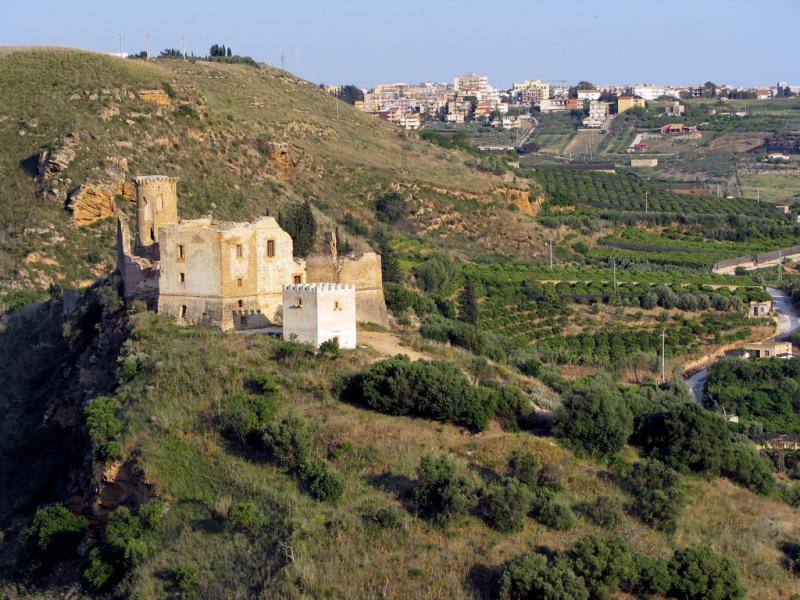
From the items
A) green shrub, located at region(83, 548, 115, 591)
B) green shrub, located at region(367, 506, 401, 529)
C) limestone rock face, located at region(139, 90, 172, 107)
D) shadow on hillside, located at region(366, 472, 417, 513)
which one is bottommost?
green shrub, located at region(83, 548, 115, 591)

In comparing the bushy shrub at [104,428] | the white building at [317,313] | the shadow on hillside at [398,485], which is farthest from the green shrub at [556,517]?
the bushy shrub at [104,428]

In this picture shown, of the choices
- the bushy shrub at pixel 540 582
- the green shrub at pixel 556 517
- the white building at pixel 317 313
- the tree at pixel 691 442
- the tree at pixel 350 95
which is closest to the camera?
the bushy shrub at pixel 540 582

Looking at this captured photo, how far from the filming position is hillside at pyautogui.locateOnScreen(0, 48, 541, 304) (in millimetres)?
51719

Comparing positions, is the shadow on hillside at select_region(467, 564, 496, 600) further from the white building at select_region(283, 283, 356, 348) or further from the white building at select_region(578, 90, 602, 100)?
the white building at select_region(578, 90, 602, 100)

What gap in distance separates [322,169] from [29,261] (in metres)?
22.0

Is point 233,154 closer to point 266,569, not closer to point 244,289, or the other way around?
Result: point 244,289

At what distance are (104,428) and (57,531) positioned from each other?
233 cm

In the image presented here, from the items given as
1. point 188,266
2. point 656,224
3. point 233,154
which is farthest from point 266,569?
point 656,224

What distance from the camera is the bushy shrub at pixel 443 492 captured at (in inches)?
933

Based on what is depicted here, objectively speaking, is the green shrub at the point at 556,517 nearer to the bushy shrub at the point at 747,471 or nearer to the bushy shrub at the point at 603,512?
the bushy shrub at the point at 603,512

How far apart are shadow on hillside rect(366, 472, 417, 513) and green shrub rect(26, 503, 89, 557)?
590 centimetres

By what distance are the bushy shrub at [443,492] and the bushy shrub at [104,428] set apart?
255 inches

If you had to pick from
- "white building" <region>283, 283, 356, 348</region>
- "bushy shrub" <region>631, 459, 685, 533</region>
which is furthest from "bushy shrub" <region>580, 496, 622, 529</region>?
"white building" <region>283, 283, 356, 348</region>

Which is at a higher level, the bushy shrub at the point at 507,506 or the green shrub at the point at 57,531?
the bushy shrub at the point at 507,506
